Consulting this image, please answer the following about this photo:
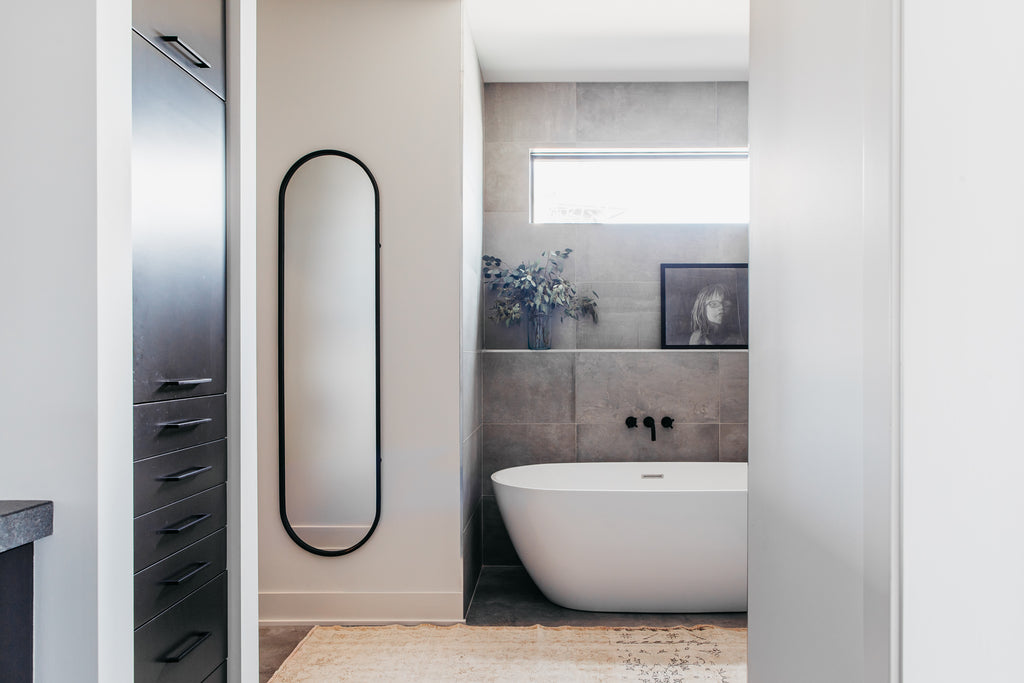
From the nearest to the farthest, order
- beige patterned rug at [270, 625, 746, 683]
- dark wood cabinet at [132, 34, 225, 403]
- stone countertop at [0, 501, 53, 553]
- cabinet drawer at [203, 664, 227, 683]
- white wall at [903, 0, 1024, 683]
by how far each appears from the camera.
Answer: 1. white wall at [903, 0, 1024, 683]
2. stone countertop at [0, 501, 53, 553]
3. dark wood cabinet at [132, 34, 225, 403]
4. cabinet drawer at [203, 664, 227, 683]
5. beige patterned rug at [270, 625, 746, 683]

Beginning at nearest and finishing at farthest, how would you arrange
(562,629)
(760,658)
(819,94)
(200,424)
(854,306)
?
1. (854,306)
2. (819,94)
3. (760,658)
4. (200,424)
5. (562,629)

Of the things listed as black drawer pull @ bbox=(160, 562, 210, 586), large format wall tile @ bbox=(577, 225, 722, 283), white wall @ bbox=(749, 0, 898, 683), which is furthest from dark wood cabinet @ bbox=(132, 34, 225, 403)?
large format wall tile @ bbox=(577, 225, 722, 283)

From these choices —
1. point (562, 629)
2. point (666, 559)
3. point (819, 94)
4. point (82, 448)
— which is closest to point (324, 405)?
point (562, 629)

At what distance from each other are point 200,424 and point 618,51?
288 centimetres

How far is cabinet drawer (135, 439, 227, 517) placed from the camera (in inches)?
52.4

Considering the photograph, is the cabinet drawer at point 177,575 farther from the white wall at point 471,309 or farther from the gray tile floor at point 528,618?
the white wall at point 471,309

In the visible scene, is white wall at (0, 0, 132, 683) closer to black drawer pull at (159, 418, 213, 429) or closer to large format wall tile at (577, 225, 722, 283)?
black drawer pull at (159, 418, 213, 429)

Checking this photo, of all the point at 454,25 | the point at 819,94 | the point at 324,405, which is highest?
the point at 454,25

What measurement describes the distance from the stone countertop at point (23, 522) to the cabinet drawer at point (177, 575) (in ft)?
0.77

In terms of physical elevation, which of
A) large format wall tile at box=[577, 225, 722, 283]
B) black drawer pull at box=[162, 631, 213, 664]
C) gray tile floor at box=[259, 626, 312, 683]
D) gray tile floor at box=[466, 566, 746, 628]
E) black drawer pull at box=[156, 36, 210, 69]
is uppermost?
black drawer pull at box=[156, 36, 210, 69]

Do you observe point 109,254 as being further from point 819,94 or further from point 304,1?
point 304,1

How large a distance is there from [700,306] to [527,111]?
1.44 m

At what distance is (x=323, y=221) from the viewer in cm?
316

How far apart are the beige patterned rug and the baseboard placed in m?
0.06
